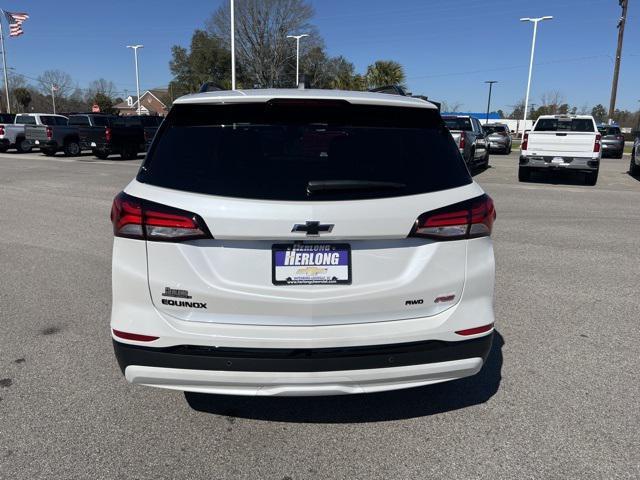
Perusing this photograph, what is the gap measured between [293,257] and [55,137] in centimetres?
2540

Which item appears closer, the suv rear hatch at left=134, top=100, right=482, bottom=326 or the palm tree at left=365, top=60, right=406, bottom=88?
the suv rear hatch at left=134, top=100, right=482, bottom=326

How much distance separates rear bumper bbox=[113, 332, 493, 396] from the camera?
8.07 feet

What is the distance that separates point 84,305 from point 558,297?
4.65 metres

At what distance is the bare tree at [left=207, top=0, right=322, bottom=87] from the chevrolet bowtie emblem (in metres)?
52.8

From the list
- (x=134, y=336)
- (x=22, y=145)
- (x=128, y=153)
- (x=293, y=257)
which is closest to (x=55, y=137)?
(x=128, y=153)

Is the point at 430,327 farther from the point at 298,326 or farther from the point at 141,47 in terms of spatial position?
the point at 141,47

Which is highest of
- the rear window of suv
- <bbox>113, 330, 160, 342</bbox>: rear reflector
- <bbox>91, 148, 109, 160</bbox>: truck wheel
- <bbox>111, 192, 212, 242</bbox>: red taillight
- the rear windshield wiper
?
the rear window of suv

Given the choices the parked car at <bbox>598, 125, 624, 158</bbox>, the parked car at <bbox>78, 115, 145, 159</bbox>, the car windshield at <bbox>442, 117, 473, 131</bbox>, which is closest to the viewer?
the car windshield at <bbox>442, 117, 473, 131</bbox>

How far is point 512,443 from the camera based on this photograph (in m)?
2.85

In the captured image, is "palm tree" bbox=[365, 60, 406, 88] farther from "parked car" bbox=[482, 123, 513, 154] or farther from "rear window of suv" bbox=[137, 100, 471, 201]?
"rear window of suv" bbox=[137, 100, 471, 201]

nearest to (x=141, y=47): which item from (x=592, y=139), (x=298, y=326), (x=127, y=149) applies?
(x=127, y=149)

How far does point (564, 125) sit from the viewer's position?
15922 millimetres

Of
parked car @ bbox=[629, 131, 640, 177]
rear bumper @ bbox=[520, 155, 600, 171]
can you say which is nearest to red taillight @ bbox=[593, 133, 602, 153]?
rear bumper @ bbox=[520, 155, 600, 171]

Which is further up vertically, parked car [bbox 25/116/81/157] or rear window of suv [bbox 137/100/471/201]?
rear window of suv [bbox 137/100/471/201]
